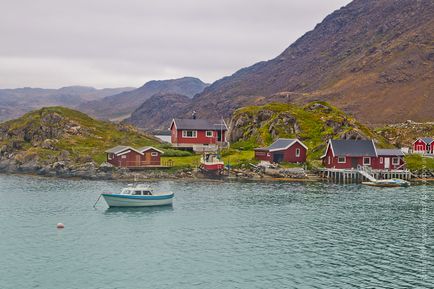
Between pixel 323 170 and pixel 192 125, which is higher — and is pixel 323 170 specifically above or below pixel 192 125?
below

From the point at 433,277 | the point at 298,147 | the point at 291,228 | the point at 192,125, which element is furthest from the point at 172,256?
the point at 192,125

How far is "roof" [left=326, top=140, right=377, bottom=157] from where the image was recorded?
108125 millimetres

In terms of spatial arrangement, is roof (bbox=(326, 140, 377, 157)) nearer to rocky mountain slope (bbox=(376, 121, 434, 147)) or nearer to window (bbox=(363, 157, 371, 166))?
window (bbox=(363, 157, 371, 166))

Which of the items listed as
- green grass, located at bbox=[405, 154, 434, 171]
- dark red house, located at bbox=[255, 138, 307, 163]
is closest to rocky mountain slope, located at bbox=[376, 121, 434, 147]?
green grass, located at bbox=[405, 154, 434, 171]

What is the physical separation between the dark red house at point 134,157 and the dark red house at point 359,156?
37.9m

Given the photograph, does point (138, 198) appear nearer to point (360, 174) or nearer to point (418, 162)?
point (360, 174)

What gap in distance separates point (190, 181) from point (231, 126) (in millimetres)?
47650

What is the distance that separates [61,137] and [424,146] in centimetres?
9335

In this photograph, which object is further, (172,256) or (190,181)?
(190,181)

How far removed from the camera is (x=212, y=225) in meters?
61.7

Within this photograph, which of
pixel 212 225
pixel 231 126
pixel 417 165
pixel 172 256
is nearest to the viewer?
pixel 172 256

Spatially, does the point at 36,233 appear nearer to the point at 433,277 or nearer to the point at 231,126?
the point at 433,277

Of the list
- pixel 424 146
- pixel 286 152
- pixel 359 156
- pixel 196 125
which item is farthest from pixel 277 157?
pixel 424 146

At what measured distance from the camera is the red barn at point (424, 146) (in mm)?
130250
